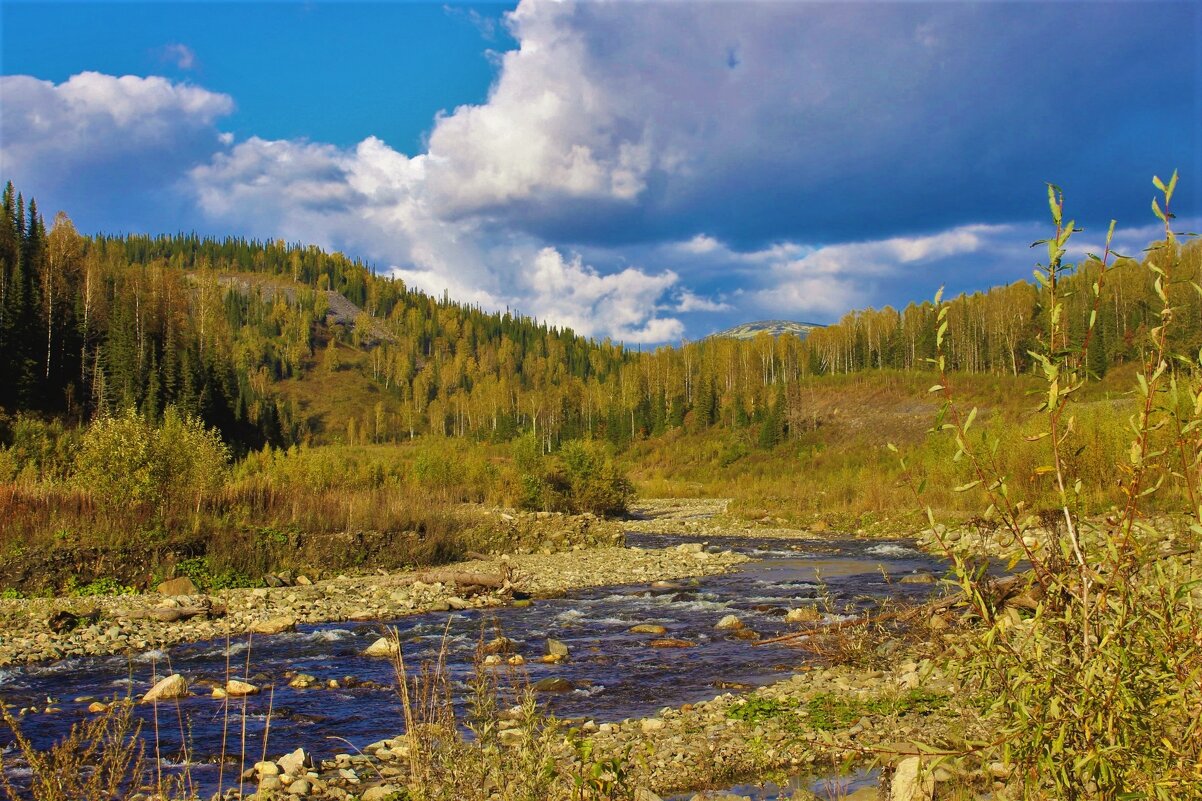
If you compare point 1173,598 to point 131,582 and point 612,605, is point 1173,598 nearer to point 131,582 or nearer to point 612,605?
point 612,605

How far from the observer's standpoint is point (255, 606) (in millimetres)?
15281

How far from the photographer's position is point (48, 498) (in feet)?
61.4

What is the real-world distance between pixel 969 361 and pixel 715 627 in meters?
88.0

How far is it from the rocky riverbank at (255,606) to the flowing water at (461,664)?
0.64m

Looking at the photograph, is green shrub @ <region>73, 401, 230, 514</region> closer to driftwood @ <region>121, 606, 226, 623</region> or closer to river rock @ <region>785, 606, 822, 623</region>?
driftwood @ <region>121, 606, 226, 623</region>

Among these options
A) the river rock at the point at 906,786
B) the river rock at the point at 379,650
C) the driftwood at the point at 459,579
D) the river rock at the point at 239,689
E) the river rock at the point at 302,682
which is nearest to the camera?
the river rock at the point at 906,786

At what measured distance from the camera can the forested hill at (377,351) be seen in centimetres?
5206

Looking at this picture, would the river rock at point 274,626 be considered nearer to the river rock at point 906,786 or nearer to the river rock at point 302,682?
the river rock at point 302,682

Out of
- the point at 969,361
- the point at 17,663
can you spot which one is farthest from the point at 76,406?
the point at 969,361

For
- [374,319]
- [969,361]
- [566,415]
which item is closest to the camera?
[969,361]

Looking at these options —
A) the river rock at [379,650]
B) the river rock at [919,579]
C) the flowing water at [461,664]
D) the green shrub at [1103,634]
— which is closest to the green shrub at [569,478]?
the flowing water at [461,664]

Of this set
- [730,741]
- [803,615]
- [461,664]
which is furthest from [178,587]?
[730,741]

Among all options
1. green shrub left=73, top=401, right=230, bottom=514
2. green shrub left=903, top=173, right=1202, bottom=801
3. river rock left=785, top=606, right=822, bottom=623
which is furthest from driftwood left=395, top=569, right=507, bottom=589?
green shrub left=903, top=173, right=1202, bottom=801

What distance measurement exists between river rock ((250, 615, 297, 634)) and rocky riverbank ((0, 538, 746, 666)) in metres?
0.02
